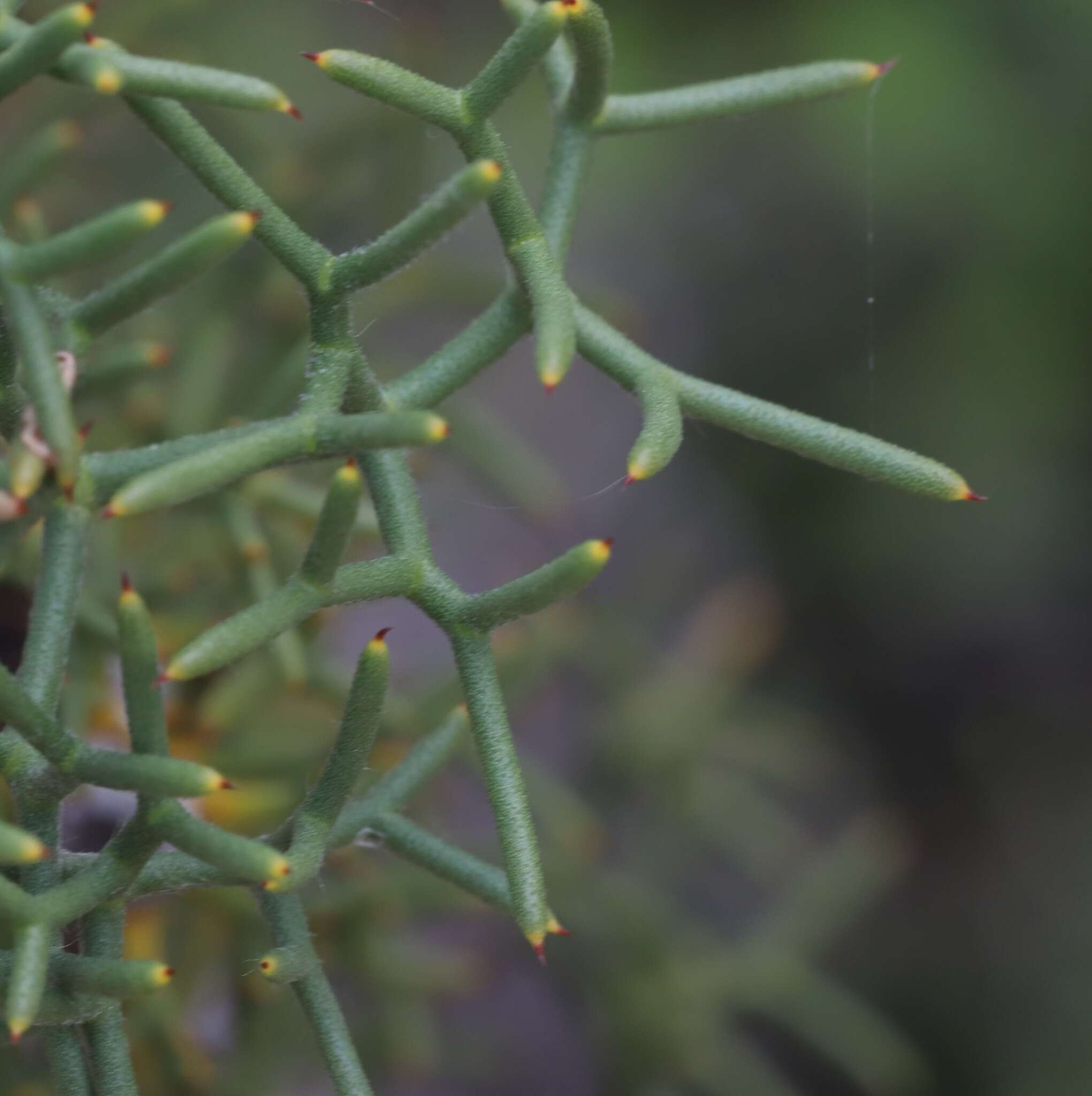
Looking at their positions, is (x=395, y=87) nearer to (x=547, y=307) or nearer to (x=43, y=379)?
(x=547, y=307)

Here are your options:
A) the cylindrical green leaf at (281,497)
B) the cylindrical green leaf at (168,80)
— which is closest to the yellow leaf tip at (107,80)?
the cylindrical green leaf at (168,80)

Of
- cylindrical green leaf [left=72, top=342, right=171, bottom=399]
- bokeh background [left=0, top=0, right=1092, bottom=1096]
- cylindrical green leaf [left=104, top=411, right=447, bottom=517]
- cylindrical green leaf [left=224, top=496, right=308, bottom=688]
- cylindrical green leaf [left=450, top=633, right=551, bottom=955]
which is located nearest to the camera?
cylindrical green leaf [left=104, top=411, right=447, bottom=517]

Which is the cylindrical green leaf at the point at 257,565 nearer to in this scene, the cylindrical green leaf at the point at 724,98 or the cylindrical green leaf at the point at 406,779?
the cylindrical green leaf at the point at 406,779

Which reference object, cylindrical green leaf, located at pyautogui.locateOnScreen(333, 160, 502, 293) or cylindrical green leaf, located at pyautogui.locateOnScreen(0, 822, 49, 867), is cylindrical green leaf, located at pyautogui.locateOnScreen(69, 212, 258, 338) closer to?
cylindrical green leaf, located at pyautogui.locateOnScreen(333, 160, 502, 293)

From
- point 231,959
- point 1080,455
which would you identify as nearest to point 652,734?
point 231,959

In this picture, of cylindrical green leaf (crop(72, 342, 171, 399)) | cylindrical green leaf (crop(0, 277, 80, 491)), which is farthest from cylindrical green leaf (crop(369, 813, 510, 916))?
cylindrical green leaf (crop(72, 342, 171, 399))

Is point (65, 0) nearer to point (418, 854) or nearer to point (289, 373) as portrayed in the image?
point (289, 373)

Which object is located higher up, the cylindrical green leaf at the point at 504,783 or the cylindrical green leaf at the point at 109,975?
the cylindrical green leaf at the point at 504,783
